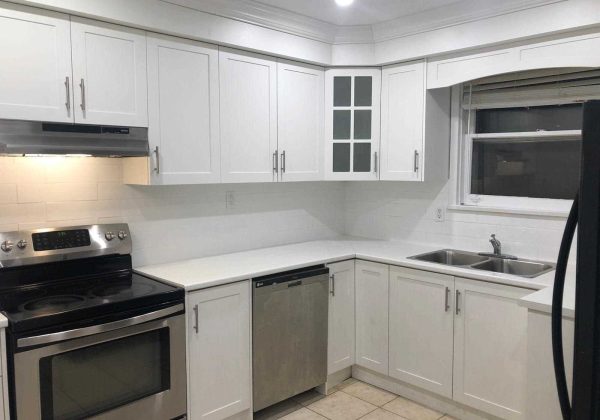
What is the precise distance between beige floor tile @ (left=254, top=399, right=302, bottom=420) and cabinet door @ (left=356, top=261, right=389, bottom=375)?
58cm

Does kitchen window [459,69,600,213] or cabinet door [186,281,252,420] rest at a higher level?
kitchen window [459,69,600,213]

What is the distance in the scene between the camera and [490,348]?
2.80 metres

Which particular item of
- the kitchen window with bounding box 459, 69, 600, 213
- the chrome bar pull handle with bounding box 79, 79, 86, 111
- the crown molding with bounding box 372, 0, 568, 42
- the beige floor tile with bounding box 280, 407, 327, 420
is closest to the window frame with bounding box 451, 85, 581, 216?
the kitchen window with bounding box 459, 69, 600, 213

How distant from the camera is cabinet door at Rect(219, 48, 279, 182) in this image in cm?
306

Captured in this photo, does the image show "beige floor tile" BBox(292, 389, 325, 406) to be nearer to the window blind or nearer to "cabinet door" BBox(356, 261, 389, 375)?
"cabinet door" BBox(356, 261, 389, 375)

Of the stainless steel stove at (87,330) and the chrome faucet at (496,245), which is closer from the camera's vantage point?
the stainless steel stove at (87,330)

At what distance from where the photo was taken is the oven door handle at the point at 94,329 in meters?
2.00

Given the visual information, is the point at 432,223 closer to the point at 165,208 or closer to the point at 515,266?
the point at 515,266

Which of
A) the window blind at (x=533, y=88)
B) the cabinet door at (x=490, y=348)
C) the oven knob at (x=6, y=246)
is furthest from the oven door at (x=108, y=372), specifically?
the window blind at (x=533, y=88)

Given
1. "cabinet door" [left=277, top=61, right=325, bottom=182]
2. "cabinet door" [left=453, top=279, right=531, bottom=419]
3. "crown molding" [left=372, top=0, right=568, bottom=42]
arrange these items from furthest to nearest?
"cabinet door" [left=277, top=61, right=325, bottom=182], "crown molding" [left=372, top=0, right=568, bottom=42], "cabinet door" [left=453, top=279, right=531, bottom=419]

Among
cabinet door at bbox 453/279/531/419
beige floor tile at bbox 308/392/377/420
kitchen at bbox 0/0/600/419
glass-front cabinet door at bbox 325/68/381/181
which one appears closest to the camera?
kitchen at bbox 0/0/600/419

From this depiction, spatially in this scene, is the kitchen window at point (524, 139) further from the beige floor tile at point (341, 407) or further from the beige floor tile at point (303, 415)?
the beige floor tile at point (303, 415)

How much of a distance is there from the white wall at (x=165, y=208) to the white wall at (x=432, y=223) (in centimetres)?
25

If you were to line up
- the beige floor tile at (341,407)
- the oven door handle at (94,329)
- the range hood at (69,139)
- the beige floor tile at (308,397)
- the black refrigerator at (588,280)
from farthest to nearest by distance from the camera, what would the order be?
the beige floor tile at (308,397), the beige floor tile at (341,407), the range hood at (69,139), the oven door handle at (94,329), the black refrigerator at (588,280)
